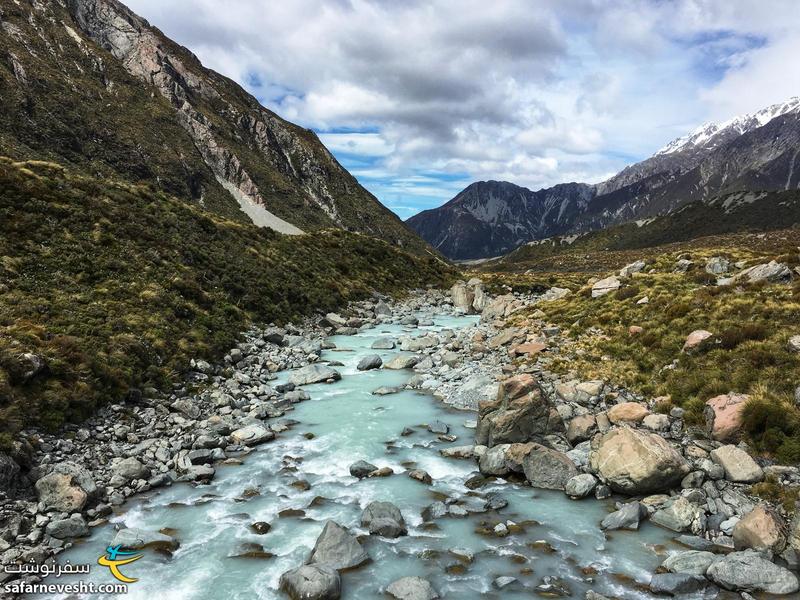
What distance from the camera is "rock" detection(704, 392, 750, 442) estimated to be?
15789 mm

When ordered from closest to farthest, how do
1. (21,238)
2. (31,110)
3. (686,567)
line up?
1. (686,567)
2. (21,238)
3. (31,110)

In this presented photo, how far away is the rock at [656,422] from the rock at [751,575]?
6.92 metres

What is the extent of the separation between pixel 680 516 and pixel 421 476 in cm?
798

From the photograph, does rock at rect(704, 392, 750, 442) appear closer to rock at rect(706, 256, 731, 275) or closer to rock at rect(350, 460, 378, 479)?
rock at rect(350, 460, 378, 479)

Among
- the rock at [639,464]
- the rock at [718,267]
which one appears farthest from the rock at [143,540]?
the rock at [718,267]

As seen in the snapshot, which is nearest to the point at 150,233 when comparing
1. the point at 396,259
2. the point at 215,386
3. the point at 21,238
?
the point at 21,238

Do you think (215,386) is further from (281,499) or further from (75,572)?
(75,572)

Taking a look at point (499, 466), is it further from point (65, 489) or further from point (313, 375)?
point (313, 375)

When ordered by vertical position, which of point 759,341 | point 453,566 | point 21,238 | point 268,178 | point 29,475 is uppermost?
point 268,178

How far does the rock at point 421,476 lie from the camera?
52.4 feet

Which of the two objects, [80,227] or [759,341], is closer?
[759,341]

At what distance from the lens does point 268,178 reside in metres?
182

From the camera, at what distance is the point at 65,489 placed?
1353cm

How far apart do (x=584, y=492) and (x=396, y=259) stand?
8159cm
